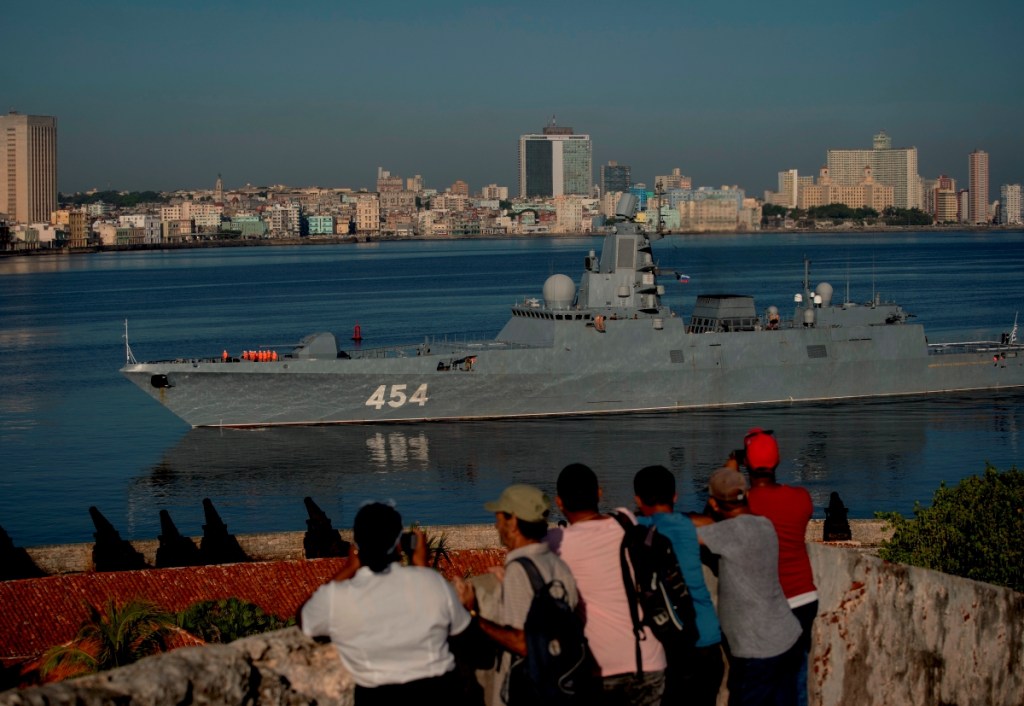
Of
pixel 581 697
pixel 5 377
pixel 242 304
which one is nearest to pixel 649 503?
pixel 581 697

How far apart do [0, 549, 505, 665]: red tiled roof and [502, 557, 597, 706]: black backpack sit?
26.5ft

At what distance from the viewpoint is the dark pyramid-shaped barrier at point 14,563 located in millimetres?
15722

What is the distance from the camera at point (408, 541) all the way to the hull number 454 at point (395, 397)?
26.2 meters

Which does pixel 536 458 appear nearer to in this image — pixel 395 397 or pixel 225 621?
pixel 395 397

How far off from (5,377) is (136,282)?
60.6 metres

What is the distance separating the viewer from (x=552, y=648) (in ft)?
14.3

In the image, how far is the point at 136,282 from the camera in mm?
101562

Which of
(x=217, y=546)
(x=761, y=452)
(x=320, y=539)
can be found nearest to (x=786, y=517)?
(x=761, y=452)

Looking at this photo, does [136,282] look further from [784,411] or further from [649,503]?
[649,503]

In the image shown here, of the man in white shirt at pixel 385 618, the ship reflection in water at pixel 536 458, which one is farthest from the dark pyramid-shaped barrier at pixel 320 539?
the man in white shirt at pixel 385 618

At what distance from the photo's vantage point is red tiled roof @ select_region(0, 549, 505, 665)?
12008mm

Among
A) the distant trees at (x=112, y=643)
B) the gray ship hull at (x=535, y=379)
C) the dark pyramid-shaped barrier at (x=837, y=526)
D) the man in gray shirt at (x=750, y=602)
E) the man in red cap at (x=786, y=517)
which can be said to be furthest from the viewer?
the gray ship hull at (x=535, y=379)

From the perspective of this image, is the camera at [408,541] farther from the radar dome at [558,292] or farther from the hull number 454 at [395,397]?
the radar dome at [558,292]

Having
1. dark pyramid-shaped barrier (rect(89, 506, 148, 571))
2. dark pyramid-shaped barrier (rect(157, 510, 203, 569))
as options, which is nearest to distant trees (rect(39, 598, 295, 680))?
dark pyramid-shaped barrier (rect(89, 506, 148, 571))
